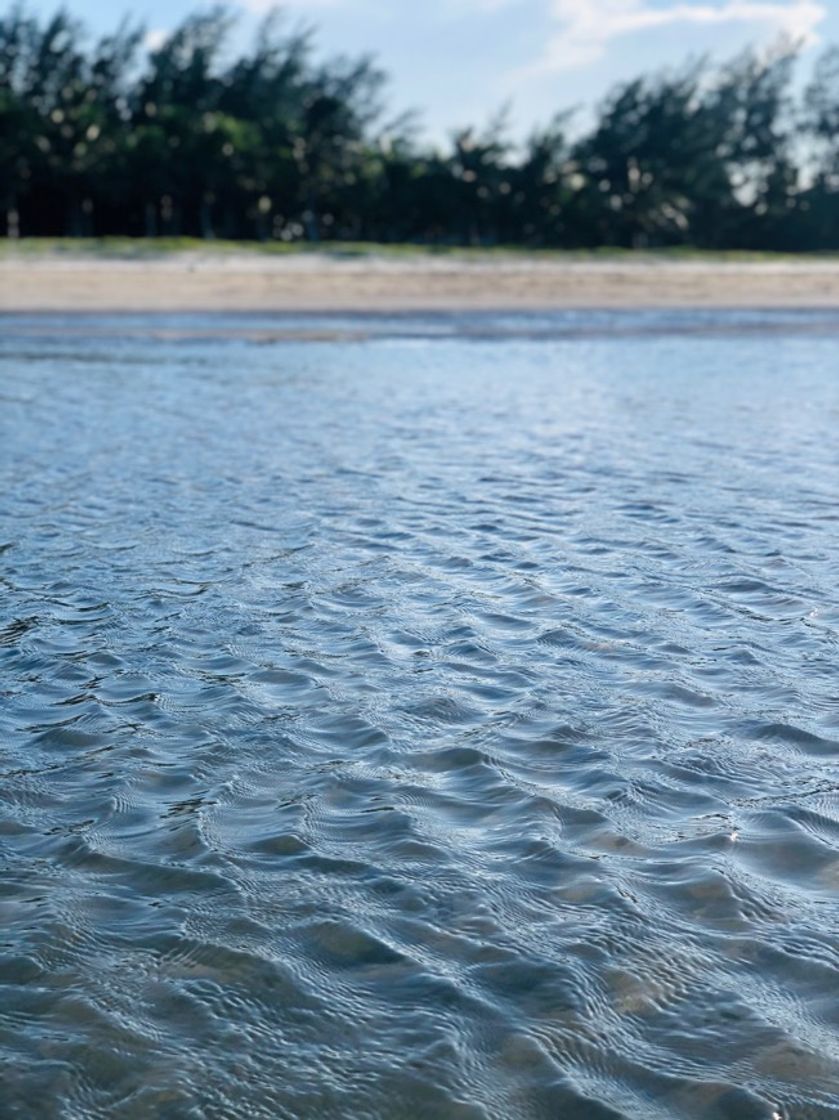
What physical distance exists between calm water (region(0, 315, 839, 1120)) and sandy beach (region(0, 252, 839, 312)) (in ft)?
79.9

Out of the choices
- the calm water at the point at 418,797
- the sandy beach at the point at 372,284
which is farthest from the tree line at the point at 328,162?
the calm water at the point at 418,797

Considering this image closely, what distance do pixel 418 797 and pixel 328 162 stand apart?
5194 centimetres

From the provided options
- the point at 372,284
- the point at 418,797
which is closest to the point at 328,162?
the point at 372,284

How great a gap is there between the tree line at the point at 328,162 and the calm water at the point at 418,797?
4338 cm

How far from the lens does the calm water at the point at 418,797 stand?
10.4 ft

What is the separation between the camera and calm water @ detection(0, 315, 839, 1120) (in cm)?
316

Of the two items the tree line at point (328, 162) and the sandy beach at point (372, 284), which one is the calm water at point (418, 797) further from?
the tree line at point (328, 162)

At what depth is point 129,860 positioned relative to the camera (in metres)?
4.09

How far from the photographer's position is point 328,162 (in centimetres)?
5381

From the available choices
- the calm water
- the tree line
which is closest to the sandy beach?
the tree line

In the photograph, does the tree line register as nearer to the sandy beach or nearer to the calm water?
the sandy beach

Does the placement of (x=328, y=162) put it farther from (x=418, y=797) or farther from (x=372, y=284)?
(x=418, y=797)

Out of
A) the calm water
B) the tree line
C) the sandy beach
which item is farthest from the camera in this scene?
the tree line

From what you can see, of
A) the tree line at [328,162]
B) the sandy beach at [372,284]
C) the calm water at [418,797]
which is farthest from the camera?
the tree line at [328,162]
